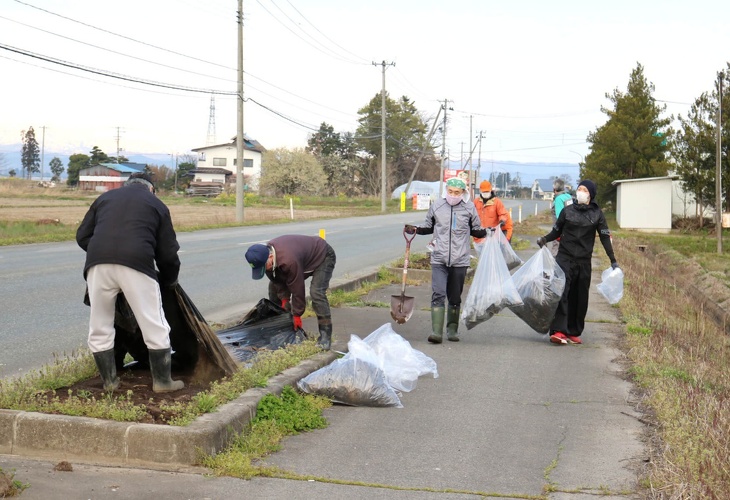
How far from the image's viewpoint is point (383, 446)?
18.4ft

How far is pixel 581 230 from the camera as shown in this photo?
985cm

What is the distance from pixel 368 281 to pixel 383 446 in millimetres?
9158

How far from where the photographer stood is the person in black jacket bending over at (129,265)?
18.6 feet

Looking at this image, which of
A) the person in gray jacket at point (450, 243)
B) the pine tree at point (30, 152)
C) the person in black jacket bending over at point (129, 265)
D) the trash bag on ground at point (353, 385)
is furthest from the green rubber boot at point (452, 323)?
→ the pine tree at point (30, 152)

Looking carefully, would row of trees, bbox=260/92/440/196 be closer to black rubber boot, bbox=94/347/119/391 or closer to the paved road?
the paved road

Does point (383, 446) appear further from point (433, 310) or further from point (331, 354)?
point (433, 310)

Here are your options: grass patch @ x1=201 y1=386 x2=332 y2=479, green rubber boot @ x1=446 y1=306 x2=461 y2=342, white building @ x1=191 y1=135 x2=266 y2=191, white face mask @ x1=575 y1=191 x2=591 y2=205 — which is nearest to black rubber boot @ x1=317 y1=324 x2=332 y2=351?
grass patch @ x1=201 y1=386 x2=332 y2=479

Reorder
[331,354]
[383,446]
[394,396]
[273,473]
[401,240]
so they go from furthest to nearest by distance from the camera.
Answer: [401,240], [331,354], [394,396], [383,446], [273,473]

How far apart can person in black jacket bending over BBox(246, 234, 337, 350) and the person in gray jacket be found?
1774 mm

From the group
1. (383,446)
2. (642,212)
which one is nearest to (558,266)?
(383,446)

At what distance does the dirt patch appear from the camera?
5359 mm

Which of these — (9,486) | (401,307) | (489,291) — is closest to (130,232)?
(9,486)

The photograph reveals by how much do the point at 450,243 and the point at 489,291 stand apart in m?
0.70

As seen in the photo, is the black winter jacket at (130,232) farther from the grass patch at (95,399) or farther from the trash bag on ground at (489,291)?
the trash bag on ground at (489,291)
